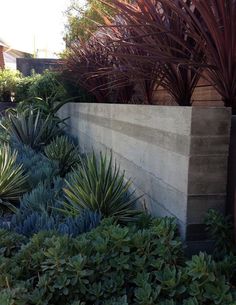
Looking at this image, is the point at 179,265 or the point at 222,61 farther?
the point at 222,61

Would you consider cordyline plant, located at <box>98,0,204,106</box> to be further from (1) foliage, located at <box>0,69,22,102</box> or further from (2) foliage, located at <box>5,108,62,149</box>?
(1) foliage, located at <box>0,69,22,102</box>

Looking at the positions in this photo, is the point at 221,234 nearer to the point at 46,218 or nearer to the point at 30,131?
the point at 46,218

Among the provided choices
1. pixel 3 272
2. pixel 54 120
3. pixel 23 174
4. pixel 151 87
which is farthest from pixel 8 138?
pixel 3 272

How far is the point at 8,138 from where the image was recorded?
823 cm

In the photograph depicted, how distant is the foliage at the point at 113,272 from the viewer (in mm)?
2109

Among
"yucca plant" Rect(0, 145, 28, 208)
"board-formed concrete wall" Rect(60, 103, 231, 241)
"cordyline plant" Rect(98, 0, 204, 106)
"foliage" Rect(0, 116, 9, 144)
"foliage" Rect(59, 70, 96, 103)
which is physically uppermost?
"cordyline plant" Rect(98, 0, 204, 106)

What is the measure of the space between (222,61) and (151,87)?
2089mm

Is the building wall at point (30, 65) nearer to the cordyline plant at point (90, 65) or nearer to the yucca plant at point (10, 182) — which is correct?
the cordyline plant at point (90, 65)

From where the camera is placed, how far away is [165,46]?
124 inches

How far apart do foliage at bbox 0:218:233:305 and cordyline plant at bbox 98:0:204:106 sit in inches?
48.8

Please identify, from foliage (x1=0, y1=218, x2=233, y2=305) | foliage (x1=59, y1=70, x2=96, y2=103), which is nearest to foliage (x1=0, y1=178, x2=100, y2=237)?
foliage (x1=0, y1=218, x2=233, y2=305)

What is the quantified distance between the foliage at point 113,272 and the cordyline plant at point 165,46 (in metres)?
1.24

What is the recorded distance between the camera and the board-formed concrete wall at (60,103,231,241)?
274cm

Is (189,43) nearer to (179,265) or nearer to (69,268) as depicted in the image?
(179,265)
